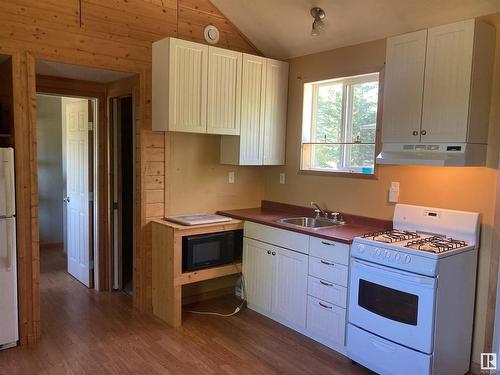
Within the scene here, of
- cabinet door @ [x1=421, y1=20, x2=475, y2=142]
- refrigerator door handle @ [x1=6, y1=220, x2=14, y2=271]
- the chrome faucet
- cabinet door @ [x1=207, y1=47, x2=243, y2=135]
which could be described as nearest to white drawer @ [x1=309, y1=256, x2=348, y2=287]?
the chrome faucet

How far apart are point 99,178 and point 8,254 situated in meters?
1.40

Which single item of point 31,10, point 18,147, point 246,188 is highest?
point 31,10

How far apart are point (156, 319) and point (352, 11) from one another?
3.06 m

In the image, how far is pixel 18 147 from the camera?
3057mm

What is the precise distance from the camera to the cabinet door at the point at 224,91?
3674 millimetres

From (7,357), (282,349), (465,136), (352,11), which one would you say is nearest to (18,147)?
(7,357)

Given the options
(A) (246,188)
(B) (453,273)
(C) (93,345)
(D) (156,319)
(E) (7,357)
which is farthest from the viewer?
(A) (246,188)

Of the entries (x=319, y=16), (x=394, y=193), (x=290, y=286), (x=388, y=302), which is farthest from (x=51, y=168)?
(x=388, y=302)

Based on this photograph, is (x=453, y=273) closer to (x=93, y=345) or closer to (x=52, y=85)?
(x=93, y=345)

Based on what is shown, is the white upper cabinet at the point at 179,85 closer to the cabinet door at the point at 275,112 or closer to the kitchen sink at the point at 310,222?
the cabinet door at the point at 275,112

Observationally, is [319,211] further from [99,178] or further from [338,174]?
[99,178]

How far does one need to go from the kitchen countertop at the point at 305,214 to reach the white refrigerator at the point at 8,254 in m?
1.84

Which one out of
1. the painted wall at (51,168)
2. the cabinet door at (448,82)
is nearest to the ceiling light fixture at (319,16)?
the cabinet door at (448,82)

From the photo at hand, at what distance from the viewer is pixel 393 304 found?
269cm
